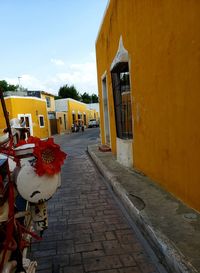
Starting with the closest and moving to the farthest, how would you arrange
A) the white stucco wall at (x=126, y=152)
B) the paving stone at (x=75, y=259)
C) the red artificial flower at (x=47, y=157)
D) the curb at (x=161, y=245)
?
the red artificial flower at (x=47, y=157), the curb at (x=161, y=245), the paving stone at (x=75, y=259), the white stucco wall at (x=126, y=152)

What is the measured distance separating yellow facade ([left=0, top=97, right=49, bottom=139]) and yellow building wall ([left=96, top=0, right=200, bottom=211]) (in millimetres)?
17049

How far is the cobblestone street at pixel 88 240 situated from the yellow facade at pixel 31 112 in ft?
57.5

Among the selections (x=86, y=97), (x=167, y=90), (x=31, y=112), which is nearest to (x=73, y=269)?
(x=167, y=90)

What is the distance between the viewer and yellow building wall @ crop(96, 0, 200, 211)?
3527mm

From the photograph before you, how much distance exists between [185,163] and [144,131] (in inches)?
81.1

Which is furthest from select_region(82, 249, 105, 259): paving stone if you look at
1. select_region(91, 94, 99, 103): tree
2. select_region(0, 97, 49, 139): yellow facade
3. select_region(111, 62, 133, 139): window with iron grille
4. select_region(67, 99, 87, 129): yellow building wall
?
select_region(91, 94, 99, 103): tree

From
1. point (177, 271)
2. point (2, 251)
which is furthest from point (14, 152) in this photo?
point (177, 271)

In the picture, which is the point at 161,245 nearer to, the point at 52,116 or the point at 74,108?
the point at 52,116

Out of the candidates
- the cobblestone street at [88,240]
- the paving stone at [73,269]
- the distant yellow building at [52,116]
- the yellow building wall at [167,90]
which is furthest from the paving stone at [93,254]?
the distant yellow building at [52,116]

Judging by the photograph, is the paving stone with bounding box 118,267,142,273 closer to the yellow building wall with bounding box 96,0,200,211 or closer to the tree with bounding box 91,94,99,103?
the yellow building wall with bounding box 96,0,200,211

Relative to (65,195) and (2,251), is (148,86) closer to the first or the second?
(65,195)

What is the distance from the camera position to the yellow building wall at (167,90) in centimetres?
353

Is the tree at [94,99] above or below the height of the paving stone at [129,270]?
above

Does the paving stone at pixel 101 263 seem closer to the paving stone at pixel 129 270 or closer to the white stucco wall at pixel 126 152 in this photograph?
the paving stone at pixel 129 270
